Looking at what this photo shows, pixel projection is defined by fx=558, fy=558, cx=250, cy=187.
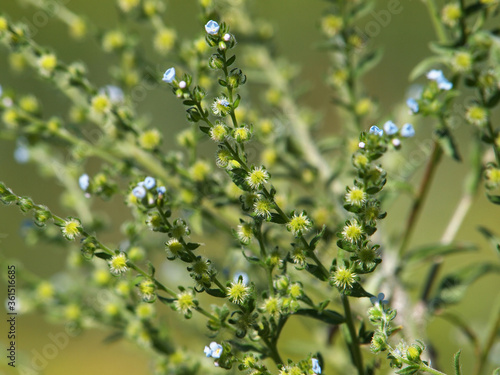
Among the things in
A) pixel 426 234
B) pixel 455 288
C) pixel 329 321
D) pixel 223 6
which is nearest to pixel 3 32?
pixel 223 6

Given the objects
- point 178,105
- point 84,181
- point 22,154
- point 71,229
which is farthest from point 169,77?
point 178,105

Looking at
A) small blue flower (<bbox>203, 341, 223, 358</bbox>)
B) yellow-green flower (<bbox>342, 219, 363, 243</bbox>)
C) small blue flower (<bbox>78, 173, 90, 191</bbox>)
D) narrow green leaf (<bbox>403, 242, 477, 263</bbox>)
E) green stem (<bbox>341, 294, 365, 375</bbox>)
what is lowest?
small blue flower (<bbox>203, 341, 223, 358</bbox>)

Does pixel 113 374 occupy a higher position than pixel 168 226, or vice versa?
pixel 113 374

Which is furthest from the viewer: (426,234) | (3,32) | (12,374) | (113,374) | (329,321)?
(426,234)

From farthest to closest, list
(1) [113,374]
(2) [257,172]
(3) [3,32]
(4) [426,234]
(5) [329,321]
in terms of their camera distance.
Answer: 1. (4) [426,234]
2. (1) [113,374]
3. (3) [3,32]
4. (5) [329,321]
5. (2) [257,172]

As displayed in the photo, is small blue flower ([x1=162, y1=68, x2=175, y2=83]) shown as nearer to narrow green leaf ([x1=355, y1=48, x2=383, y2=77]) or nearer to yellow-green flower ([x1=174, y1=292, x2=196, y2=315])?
yellow-green flower ([x1=174, y1=292, x2=196, y2=315])

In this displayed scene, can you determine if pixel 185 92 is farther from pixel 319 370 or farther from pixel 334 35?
pixel 334 35

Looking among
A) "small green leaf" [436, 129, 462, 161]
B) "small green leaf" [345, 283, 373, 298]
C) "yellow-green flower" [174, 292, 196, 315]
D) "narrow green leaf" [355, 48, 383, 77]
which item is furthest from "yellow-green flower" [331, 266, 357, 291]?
"narrow green leaf" [355, 48, 383, 77]

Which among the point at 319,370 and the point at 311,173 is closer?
the point at 319,370
